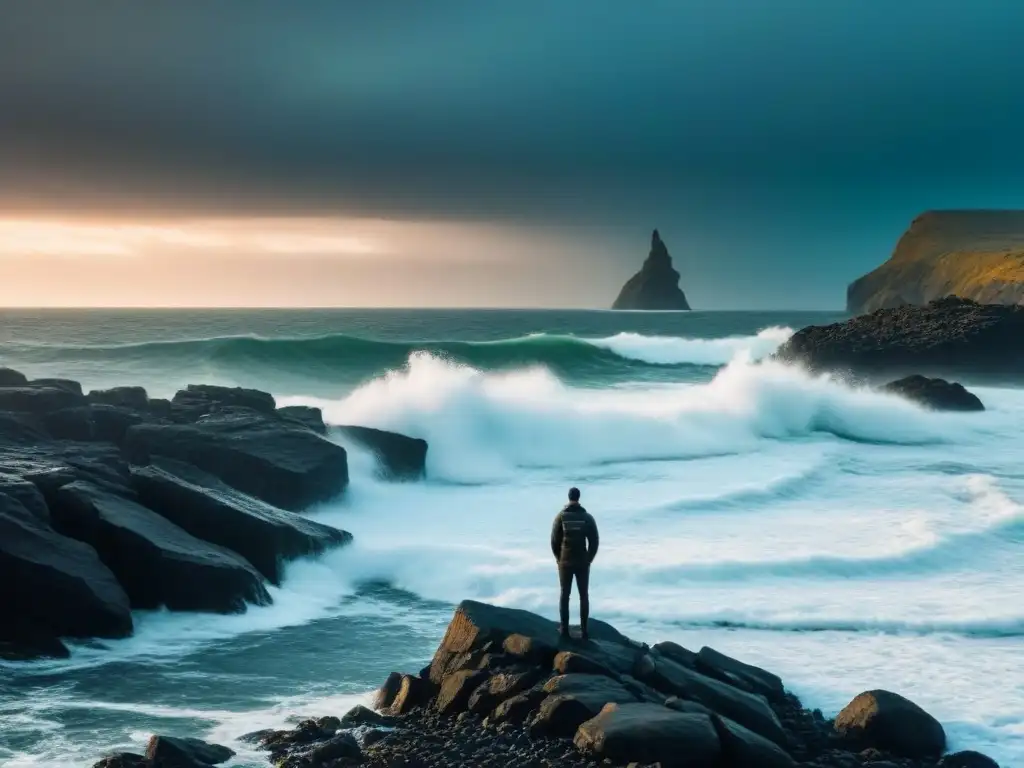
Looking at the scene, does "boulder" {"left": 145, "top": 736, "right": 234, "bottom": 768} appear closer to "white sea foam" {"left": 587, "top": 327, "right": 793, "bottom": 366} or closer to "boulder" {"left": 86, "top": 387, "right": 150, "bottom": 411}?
"boulder" {"left": 86, "top": 387, "right": 150, "bottom": 411}

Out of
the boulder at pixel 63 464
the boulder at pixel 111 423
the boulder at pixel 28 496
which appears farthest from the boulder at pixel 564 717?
the boulder at pixel 111 423

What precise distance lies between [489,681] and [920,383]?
3218cm

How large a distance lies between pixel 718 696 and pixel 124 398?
1709 centimetres

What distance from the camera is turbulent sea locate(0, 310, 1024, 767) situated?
33.6 ft

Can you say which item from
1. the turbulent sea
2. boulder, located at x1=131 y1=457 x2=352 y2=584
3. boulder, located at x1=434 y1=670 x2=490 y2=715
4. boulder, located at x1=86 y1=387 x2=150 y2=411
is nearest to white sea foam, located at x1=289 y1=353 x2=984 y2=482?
the turbulent sea

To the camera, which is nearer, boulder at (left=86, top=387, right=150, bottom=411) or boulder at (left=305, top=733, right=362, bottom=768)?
boulder at (left=305, top=733, right=362, bottom=768)

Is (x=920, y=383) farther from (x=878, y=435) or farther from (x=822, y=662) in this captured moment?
(x=822, y=662)

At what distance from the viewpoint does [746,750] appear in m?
8.12

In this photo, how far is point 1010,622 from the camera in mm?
12727

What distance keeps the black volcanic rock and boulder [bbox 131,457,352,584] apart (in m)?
41.9

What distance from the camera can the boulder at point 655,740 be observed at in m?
7.96

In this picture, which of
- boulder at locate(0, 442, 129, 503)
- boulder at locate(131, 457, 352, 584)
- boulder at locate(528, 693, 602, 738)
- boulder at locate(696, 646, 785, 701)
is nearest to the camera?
boulder at locate(528, 693, 602, 738)

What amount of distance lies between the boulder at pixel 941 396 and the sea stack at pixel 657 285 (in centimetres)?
14912

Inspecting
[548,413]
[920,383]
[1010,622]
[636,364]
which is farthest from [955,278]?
[1010,622]
